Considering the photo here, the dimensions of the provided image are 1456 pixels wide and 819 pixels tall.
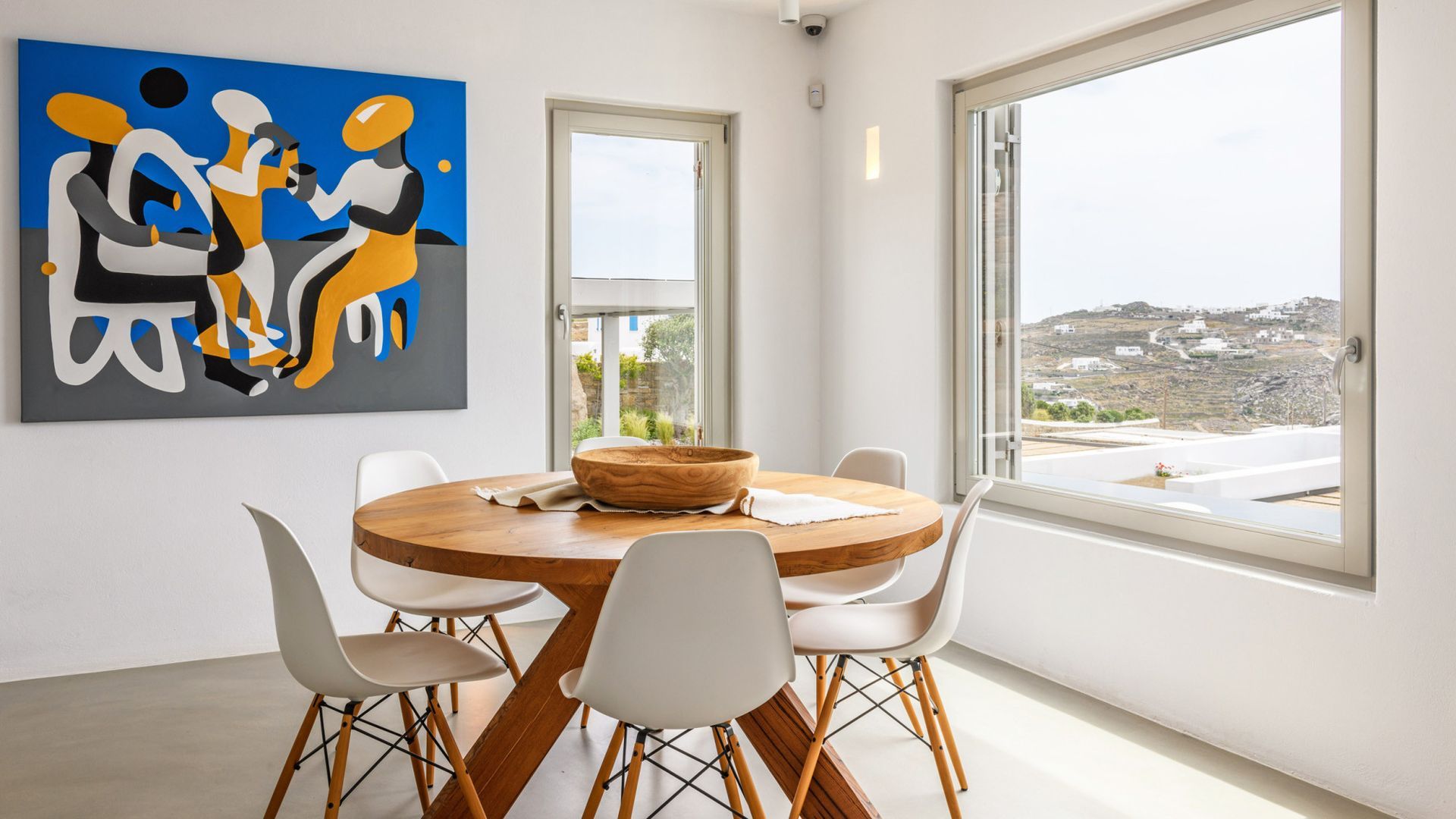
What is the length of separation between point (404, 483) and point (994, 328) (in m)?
2.37

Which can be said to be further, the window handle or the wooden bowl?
the window handle

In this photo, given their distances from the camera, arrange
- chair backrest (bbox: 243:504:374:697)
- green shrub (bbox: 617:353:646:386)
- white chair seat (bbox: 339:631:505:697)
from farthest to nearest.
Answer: green shrub (bbox: 617:353:646:386), white chair seat (bbox: 339:631:505:697), chair backrest (bbox: 243:504:374:697)

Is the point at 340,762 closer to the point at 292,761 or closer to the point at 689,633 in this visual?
the point at 292,761

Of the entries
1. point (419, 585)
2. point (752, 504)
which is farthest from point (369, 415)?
point (752, 504)

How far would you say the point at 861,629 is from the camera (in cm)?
237

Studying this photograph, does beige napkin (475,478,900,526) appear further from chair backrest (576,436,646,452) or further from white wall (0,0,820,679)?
white wall (0,0,820,679)

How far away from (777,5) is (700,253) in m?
1.19

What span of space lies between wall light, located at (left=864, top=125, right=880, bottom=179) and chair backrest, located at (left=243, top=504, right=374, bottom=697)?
3.16 m

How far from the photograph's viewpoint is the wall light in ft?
14.2

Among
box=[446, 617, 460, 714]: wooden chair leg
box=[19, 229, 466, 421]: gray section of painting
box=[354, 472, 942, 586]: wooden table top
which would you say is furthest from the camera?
box=[19, 229, 466, 421]: gray section of painting

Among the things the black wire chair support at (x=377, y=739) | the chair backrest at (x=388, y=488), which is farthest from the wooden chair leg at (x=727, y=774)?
the chair backrest at (x=388, y=488)

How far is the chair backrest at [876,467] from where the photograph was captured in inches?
123

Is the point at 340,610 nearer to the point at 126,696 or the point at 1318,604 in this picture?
the point at 126,696

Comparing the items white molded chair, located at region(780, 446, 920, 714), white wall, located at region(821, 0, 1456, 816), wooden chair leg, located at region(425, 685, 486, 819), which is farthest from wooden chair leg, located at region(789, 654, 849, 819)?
white wall, located at region(821, 0, 1456, 816)
